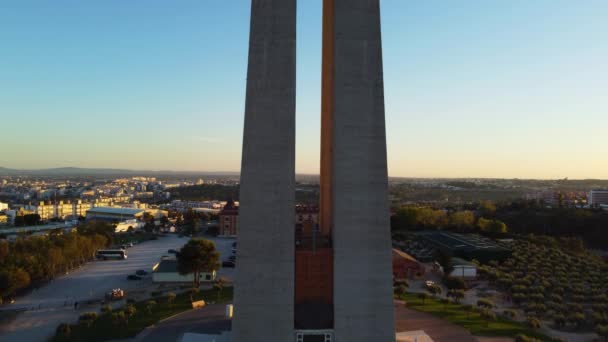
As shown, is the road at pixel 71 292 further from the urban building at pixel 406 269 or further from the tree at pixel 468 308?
the tree at pixel 468 308

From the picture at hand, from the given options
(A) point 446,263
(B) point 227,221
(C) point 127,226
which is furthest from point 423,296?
(C) point 127,226

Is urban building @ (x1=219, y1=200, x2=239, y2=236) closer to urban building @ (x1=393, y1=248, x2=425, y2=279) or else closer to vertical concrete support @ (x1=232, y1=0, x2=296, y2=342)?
urban building @ (x1=393, y1=248, x2=425, y2=279)

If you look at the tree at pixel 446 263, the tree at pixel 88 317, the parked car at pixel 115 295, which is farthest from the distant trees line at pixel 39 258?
the tree at pixel 446 263

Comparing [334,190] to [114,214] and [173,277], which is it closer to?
[173,277]

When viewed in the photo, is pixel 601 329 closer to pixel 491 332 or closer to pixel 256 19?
pixel 491 332

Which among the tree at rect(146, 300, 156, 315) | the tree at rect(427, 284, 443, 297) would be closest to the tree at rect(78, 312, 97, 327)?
the tree at rect(146, 300, 156, 315)

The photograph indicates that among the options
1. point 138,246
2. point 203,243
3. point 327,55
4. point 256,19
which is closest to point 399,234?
point 203,243
